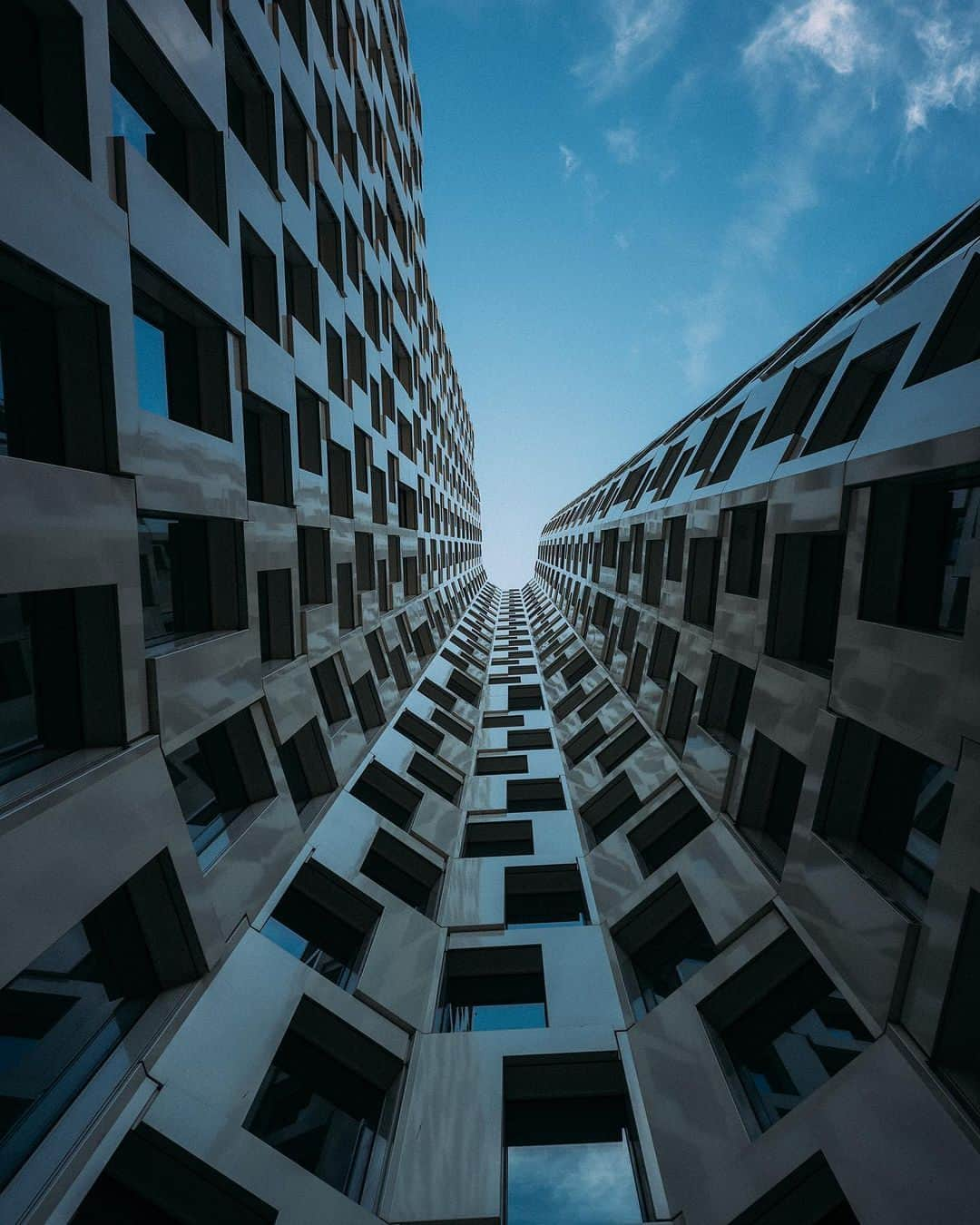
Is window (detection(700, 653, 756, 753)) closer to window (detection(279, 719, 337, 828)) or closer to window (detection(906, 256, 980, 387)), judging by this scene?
window (detection(906, 256, 980, 387))

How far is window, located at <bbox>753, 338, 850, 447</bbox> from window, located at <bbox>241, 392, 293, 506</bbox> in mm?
10038

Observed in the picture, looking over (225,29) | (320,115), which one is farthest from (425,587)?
(225,29)

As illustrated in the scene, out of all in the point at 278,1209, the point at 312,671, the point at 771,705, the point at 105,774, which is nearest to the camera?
the point at 105,774

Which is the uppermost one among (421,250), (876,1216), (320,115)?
(421,250)

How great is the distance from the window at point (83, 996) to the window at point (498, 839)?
1057 cm

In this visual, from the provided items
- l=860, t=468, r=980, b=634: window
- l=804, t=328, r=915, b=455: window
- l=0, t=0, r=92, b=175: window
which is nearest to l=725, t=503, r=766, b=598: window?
l=804, t=328, r=915, b=455: window

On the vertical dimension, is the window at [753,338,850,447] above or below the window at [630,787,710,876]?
above

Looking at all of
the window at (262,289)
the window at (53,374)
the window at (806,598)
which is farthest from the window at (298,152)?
the window at (806,598)

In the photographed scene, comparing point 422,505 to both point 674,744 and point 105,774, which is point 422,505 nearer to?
point 674,744

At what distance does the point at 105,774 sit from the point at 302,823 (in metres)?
6.24

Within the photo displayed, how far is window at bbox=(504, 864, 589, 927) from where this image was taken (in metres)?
14.3

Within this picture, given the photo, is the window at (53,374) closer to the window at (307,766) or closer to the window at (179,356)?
the window at (179,356)

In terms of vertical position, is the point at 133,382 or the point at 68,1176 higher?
the point at 133,382

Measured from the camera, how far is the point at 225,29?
1029cm
